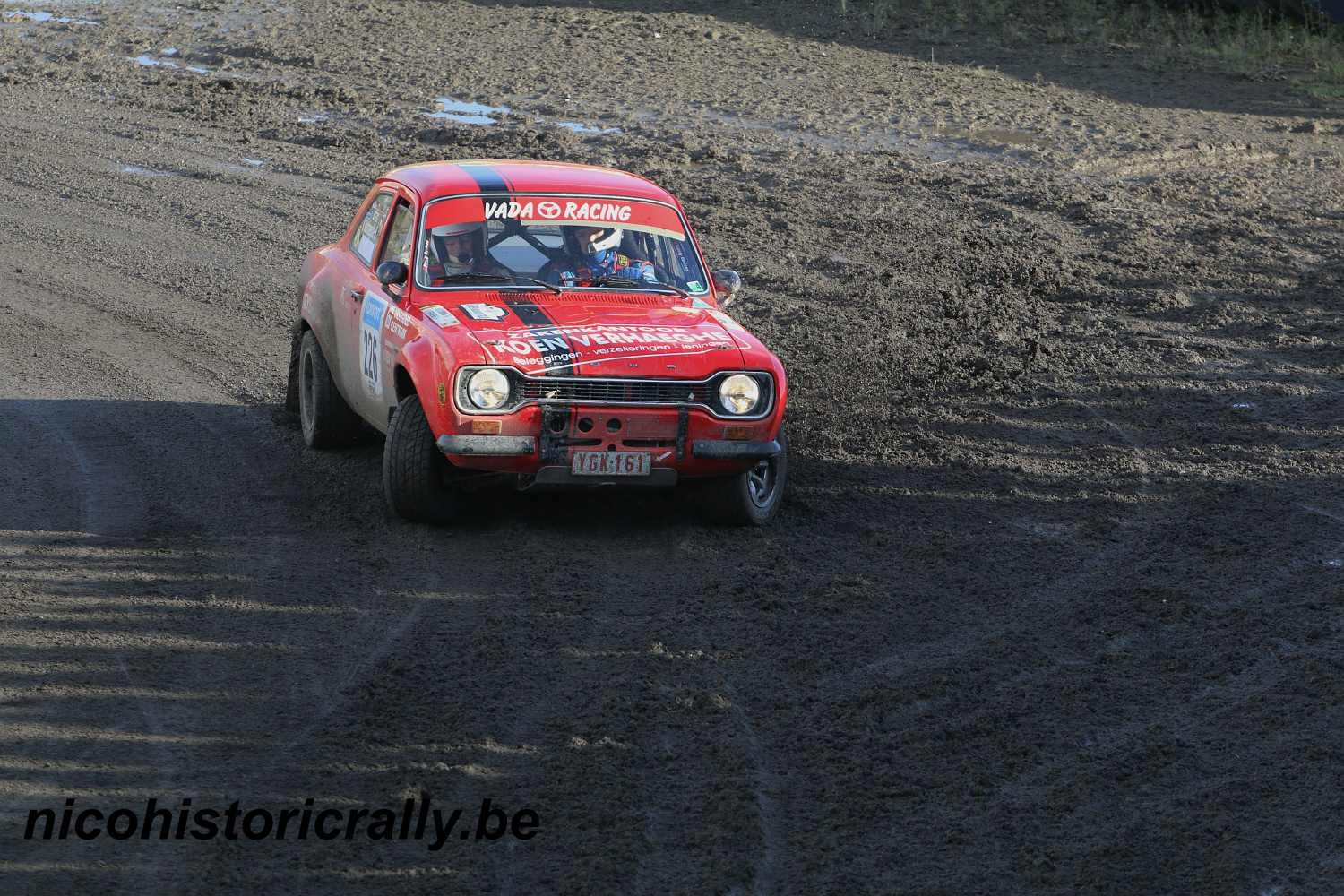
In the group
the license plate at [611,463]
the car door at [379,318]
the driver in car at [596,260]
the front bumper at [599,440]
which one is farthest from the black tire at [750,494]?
the car door at [379,318]

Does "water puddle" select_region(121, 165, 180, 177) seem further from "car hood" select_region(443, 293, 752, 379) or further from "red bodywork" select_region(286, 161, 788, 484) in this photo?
"car hood" select_region(443, 293, 752, 379)

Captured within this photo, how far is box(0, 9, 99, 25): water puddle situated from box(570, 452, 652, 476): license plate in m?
19.8

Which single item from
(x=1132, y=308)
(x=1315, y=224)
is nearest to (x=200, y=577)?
(x=1132, y=308)

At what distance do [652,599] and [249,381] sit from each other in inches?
179

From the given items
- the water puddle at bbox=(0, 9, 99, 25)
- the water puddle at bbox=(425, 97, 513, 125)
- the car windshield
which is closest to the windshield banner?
the car windshield

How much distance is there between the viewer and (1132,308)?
12289 mm

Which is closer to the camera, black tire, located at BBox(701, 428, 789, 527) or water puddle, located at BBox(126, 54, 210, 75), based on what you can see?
black tire, located at BBox(701, 428, 789, 527)

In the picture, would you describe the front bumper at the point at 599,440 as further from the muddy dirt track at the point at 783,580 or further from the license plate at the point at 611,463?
the muddy dirt track at the point at 783,580

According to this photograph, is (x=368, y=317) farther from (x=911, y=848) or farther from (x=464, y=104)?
(x=464, y=104)

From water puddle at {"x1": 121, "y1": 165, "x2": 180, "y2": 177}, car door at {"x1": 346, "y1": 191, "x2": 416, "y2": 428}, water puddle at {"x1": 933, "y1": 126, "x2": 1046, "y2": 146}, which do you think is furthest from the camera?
water puddle at {"x1": 933, "y1": 126, "x2": 1046, "y2": 146}

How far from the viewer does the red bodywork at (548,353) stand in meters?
7.23

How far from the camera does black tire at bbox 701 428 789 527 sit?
764 centimetres

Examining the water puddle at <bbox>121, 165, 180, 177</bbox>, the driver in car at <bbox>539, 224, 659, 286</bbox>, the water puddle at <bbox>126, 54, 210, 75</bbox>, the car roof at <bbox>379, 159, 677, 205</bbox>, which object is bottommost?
the water puddle at <bbox>121, 165, 180, 177</bbox>

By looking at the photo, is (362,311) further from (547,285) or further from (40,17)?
(40,17)
